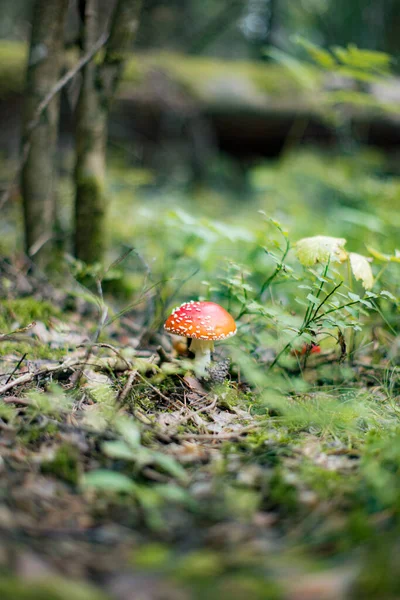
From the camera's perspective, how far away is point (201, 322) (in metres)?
2.08

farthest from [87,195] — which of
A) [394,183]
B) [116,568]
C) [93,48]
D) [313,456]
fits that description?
[394,183]

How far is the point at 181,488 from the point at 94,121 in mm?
2405

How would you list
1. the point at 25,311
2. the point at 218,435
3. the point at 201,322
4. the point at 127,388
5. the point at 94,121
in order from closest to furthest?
1. the point at 218,435
2. the point at 127,388
3. the point at 201,322
4. the point at 25,311
5. the point at 94,121

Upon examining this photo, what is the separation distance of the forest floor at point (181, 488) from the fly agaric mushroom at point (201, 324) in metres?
0.14

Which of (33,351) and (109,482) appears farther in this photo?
(33,351)

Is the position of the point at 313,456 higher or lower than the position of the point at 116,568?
lower

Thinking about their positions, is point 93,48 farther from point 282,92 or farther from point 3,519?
point 282,92

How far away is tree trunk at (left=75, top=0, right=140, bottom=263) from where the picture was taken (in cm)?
278

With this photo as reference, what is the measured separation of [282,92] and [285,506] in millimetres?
7798

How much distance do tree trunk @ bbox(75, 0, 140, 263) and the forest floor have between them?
3.75 ft

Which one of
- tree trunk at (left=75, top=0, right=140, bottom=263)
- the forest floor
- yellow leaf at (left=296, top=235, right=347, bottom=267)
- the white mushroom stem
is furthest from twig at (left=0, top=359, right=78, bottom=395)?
tree trunk at (left=75, top=0, right=140, bottom=263)

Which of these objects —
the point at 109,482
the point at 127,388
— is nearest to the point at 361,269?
the point at 127,388

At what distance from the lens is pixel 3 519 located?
1095 millimetres

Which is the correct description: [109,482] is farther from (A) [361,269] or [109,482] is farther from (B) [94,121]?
(B) [94,121]
